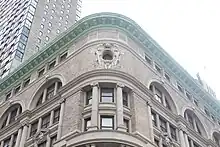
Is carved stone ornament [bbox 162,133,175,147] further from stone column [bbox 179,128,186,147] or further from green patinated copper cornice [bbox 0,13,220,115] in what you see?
green patinated copper cornice [bbox 0,13,220,115]

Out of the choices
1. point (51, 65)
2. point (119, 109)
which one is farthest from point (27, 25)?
point (119, 109)

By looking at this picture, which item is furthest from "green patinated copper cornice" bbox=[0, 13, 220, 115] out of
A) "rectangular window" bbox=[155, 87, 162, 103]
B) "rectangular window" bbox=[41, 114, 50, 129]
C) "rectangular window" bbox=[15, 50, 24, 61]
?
"rectangular window" bbox=[15, 50, 24, 61]

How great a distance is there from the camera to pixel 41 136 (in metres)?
31.9

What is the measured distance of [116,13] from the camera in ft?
119

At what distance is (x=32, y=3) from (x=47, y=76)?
37.7m

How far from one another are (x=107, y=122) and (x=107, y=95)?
2658 mm

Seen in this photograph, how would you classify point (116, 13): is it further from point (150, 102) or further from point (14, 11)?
point (14, 11)

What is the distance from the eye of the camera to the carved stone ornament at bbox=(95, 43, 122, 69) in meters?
32.2

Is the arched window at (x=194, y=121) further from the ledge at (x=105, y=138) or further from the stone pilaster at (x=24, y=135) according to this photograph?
the stone pilaster at (x=24, y=135)

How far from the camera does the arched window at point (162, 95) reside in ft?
118

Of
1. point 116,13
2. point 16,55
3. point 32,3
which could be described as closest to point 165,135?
point 116,13

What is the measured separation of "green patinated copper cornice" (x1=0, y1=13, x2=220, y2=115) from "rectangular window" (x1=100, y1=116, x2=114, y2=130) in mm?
10398

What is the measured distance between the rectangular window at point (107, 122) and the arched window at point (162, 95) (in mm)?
8045

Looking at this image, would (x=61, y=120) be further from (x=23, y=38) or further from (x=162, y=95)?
(x=23, y=38)
